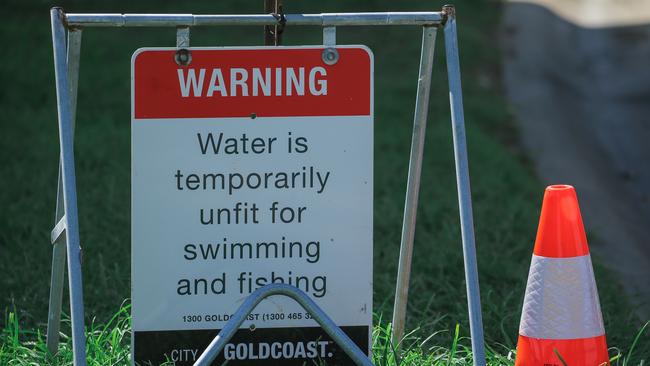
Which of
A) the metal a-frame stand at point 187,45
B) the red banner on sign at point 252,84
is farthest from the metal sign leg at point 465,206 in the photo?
the red banner on sign at point 252,84

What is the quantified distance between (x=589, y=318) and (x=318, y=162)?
105 cm

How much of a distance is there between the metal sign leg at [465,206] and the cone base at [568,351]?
1.16ft

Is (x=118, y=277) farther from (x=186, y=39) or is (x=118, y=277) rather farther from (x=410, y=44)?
(x=410, y=44)

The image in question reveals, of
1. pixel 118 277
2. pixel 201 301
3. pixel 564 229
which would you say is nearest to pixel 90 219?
pixel 118 277

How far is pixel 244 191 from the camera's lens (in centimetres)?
366

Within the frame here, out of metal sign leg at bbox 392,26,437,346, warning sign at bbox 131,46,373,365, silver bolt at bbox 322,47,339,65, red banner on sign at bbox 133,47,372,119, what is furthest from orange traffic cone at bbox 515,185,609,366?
silver bolt at bbox 322,47,339,65

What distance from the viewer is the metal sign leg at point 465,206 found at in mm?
3449

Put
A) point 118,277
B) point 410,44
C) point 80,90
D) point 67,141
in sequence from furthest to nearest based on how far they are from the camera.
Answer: point 410,44 → point 80,90 → point 118,277 → point 67,141

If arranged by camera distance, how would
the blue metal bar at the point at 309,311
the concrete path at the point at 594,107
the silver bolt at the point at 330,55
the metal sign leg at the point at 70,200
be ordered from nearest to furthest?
1. the metal sign leg at the point at 70,200
2. the blue metal bar at the point at 309,311
3. the silver bolt at the point at 330,55
4. the concrete path at the point at 594,107

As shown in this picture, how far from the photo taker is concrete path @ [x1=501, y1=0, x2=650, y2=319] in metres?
6.97

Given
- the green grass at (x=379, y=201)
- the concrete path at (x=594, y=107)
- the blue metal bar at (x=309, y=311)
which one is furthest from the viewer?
the concrete path at (x=594, y=107)

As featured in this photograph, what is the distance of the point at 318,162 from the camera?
3.67m

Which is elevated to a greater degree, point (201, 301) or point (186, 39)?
point (186, 39)

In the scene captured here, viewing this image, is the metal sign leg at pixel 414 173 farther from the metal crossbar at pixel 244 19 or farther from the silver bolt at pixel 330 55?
the silver bolt at pixel 330 55
